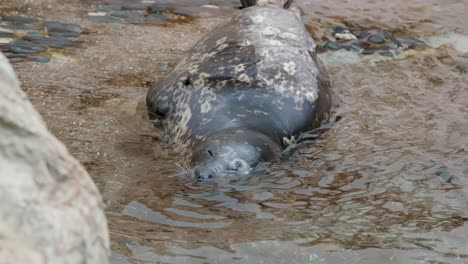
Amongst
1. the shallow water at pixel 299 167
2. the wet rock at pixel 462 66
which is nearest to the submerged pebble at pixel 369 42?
the shallow water at pixel 299 167

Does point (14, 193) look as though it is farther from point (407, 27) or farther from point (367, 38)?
point (407, 27)

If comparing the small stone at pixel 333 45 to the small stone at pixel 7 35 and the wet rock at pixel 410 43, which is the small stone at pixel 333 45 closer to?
the wet rock at pixel 410 43

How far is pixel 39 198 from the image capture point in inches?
75.3

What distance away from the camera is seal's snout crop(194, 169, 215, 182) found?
178 inches

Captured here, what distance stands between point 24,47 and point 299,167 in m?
2.94

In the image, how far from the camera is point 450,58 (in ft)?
23.0

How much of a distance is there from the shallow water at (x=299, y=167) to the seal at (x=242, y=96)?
0.41 feet

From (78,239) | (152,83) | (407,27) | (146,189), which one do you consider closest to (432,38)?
(407,27)

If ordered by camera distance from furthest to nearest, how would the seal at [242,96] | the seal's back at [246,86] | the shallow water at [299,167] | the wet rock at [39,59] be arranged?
the wet rock at [39,59]
the seal's back at [246,86]
the seal at [242,96]
the shallow water at [299,167]

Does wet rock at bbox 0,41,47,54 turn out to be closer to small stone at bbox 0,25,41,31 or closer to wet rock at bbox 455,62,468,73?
small stone at bbox 0,25,41,31

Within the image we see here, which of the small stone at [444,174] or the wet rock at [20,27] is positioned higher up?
the wet rock at [20,27]

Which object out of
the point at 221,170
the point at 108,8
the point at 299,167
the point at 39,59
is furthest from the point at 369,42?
the point at 221,170

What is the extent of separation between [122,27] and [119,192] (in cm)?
358

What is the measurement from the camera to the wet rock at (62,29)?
24.1ft
